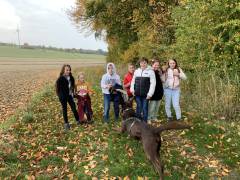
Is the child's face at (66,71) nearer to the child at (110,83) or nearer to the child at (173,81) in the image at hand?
the child at (110,83)

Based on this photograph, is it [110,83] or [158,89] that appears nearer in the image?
[158,89]

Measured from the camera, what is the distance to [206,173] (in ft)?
27.1

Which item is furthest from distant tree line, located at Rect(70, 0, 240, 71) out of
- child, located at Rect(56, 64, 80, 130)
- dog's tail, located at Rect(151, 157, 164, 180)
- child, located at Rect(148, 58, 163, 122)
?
dog's tail, located at Rect(151, 157, 164, 180)

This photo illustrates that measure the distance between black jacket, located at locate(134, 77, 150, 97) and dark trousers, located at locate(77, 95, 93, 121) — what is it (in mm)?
1877

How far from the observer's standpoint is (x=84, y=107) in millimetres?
12648

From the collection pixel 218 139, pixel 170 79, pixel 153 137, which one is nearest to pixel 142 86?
pixel 170 79

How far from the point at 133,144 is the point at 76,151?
4.70 feet

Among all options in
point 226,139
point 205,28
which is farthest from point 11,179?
point 205,28

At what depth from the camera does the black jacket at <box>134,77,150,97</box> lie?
11.2 meters

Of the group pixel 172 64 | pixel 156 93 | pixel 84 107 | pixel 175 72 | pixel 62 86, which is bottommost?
pixel 84 107

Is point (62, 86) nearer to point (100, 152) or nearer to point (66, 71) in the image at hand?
point (66, 71)

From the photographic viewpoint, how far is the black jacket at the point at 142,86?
36.7 ft

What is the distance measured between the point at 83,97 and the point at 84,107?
1.36ft

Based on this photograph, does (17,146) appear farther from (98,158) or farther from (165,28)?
(165,28)
